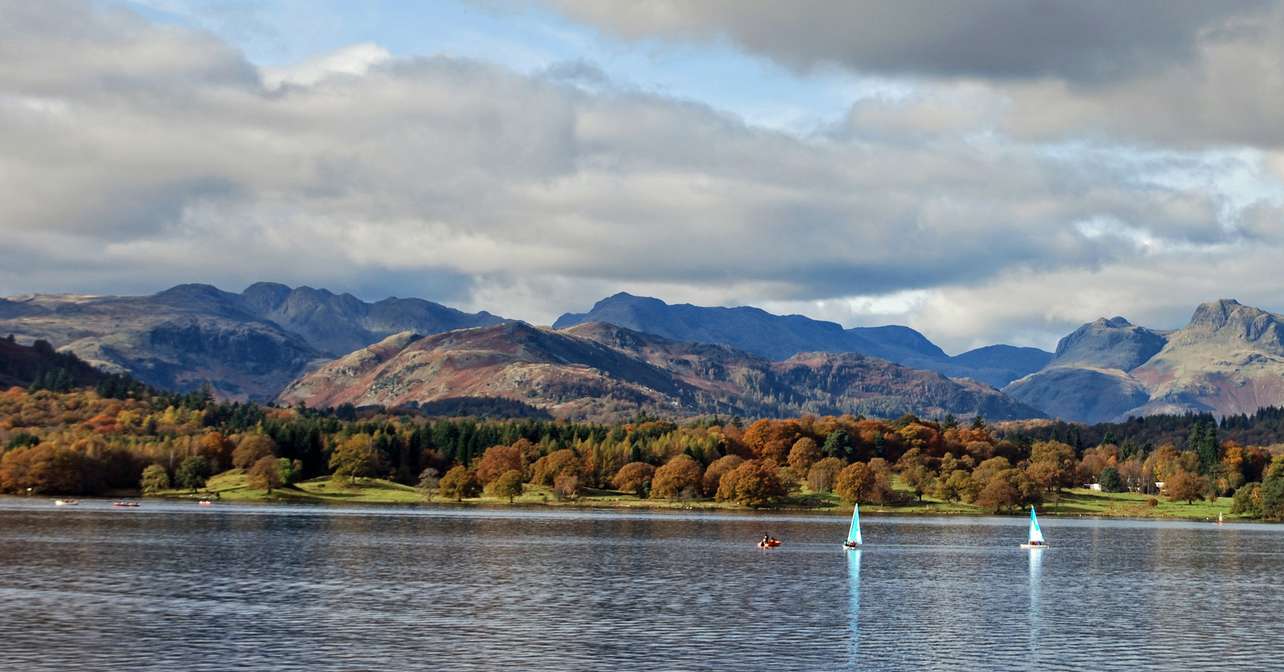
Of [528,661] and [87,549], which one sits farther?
[87,549]

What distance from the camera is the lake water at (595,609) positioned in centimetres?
8775

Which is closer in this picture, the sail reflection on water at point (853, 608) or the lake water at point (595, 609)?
the lake water at point (595, 609)

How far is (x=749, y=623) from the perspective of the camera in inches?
4173

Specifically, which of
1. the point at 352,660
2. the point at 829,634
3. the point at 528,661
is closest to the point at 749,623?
the point at 829,634

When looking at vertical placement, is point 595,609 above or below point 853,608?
below

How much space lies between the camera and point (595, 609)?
11381 centimetres

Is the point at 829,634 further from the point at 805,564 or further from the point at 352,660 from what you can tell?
the point at 805,564

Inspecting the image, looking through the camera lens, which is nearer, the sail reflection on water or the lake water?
the lake water

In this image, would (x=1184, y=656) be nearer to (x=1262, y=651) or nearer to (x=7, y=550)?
(x=1262, y=651)

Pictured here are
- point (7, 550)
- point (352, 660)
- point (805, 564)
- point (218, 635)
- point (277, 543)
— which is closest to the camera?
point (352, 660)

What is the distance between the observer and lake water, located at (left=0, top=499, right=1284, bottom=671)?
8775 centimetres

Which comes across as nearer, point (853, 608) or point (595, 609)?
point (595, 609)

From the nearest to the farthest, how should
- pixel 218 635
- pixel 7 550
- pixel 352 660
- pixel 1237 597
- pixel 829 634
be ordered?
pixel 352 660 → pixel 218 635 → pixel 829 634 → pixel 1237 597 → pixel 7 550

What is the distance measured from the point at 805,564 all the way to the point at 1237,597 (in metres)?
50.1
